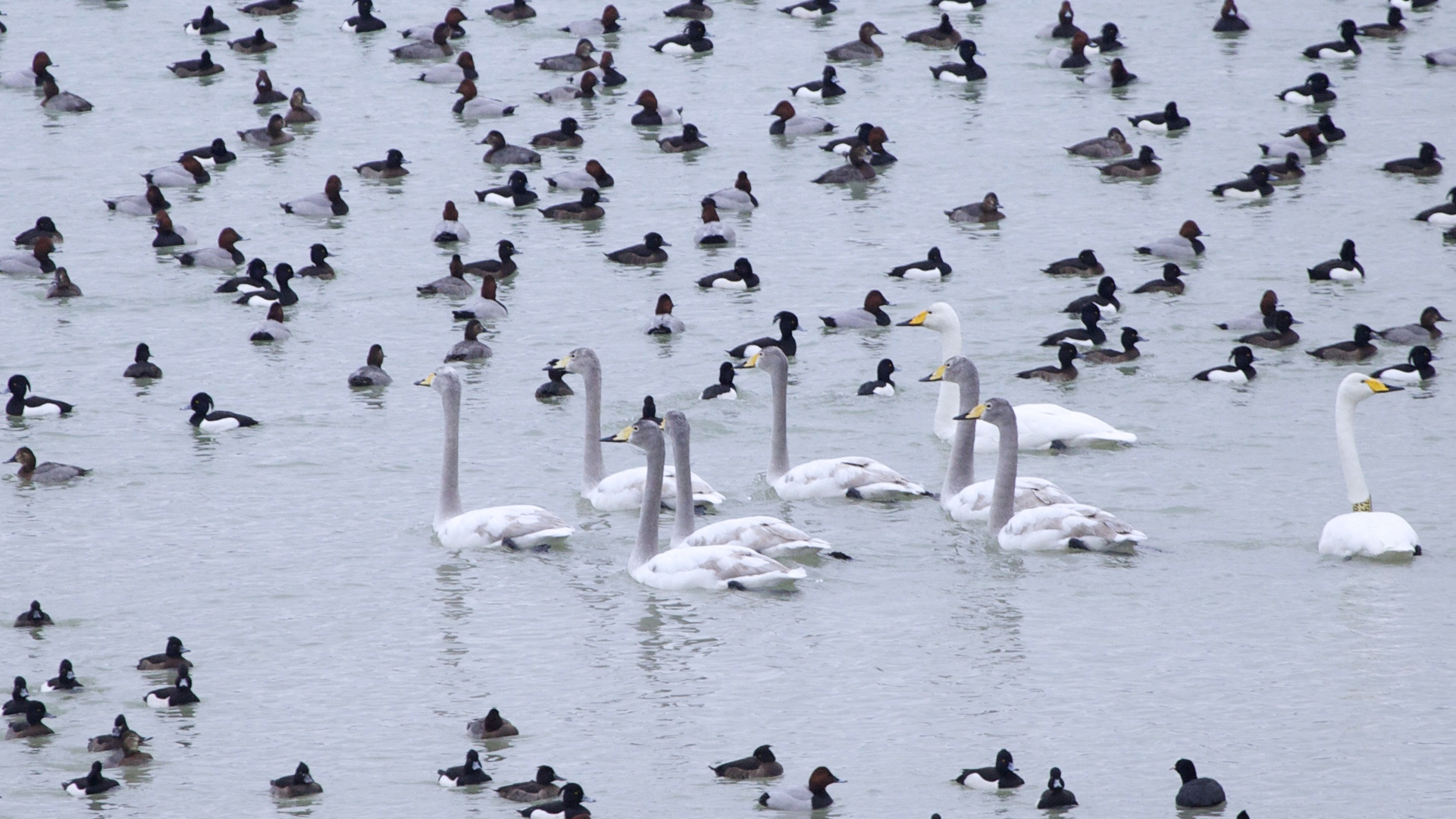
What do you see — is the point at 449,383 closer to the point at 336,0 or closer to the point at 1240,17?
the point at 1240,17

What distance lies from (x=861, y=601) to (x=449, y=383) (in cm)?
502

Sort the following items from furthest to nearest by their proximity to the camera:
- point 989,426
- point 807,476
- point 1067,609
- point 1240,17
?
point 1240,17 → point 989,426 → point 807,476 → point 1067,609

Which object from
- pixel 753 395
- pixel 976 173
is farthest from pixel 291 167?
pixel 753 395

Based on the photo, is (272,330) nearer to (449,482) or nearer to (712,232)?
(712,232)

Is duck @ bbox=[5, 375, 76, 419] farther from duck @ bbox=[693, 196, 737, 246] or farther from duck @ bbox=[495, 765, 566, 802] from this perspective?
duck @ bbox=[495, 765, 566, 802]

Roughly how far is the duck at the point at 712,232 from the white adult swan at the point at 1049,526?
1305 cm

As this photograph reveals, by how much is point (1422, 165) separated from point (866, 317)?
11.9 m

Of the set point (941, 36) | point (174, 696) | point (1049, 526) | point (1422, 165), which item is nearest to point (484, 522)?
point (174, 696)

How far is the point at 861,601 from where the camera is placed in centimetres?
1806

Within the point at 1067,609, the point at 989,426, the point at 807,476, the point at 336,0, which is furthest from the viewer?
the point at 336,0

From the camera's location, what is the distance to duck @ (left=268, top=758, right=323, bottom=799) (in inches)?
559

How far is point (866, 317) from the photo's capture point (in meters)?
28.0

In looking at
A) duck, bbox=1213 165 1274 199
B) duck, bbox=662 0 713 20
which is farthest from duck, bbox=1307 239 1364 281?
duck, bbox=662 0 713 20

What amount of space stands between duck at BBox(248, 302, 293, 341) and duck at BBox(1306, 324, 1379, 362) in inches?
481
